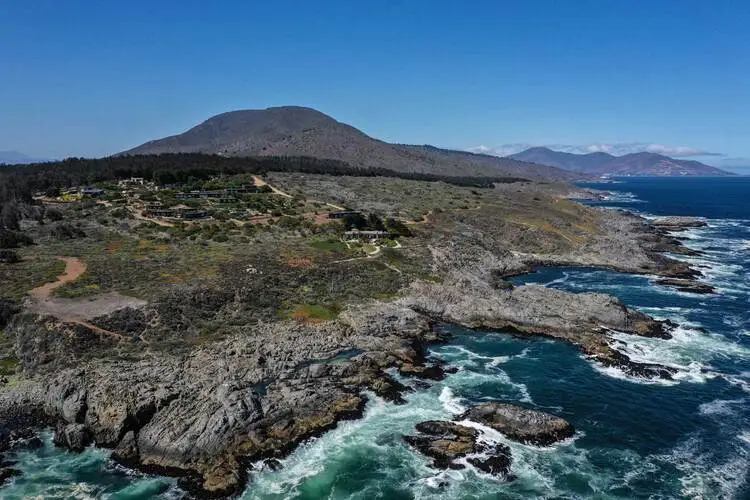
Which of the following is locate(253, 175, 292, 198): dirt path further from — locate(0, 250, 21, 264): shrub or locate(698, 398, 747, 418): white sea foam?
locate(698, 398, 747, 418): white sea foam

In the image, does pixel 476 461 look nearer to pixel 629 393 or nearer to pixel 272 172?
pixel 629 393

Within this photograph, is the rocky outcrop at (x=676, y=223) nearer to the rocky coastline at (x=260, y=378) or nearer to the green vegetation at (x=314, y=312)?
the rocky coastline at (x=260, y=378)

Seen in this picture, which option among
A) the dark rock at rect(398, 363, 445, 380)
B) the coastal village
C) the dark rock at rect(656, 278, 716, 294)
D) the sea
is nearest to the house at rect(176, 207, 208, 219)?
the coastal village

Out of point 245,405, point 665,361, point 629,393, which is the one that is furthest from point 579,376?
point 245,405

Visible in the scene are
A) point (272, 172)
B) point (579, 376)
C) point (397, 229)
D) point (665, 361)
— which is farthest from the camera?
point (272, 172)

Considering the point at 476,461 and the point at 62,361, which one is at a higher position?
the point at 62,361

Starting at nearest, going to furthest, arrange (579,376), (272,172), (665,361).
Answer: (579,376), (665,361), (272,172)
